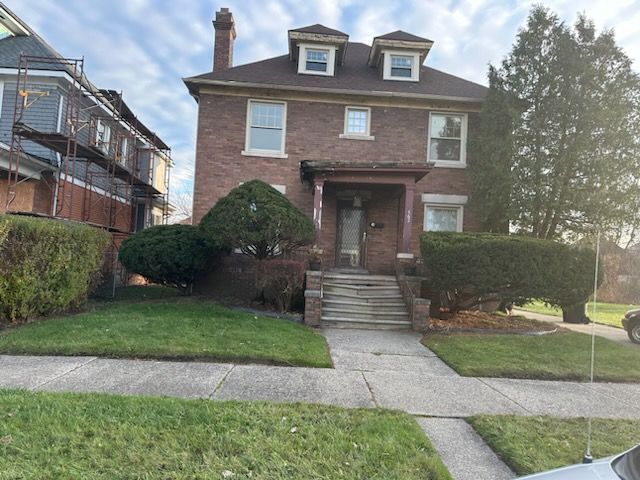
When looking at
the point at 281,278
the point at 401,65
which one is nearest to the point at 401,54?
the point at 401,65

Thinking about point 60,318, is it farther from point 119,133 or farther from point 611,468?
point 119,133

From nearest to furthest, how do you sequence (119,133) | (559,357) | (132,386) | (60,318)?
(132,386)
(559,357)
(60,318)
(119,133)

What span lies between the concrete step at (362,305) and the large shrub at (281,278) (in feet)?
2.70

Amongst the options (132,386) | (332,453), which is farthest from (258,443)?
(132,386)

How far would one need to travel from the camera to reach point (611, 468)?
1672 mm

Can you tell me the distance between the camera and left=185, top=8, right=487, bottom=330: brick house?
513 inches

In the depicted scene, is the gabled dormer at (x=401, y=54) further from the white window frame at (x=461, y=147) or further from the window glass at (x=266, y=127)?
the window glass at (x=266, y=127)

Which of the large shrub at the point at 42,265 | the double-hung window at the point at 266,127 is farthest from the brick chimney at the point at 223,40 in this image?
the large shrub at the point at 42,265

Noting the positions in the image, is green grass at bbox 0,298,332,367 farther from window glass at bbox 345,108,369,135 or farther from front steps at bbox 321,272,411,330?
window glass at bbox 345,108,369,135

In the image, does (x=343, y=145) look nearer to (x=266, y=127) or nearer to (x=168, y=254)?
(x=266, y=127)

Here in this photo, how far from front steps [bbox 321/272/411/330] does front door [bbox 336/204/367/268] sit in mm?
1724

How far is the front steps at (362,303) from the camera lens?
9.42 m

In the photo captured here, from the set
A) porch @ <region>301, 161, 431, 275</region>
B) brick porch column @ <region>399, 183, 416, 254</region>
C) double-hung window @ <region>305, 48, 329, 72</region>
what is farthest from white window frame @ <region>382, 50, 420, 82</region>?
brick porch column @ <region>399, 183, 416, 254</region>

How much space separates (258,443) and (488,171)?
10.5 metres
